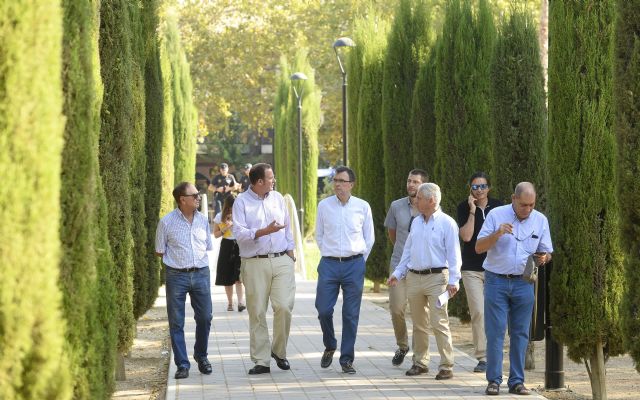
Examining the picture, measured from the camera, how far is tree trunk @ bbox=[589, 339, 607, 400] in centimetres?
1051

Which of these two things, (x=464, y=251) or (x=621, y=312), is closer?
(x=621, y=312)

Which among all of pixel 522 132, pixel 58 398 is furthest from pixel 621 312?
pixel 522 132

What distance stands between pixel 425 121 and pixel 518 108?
4.65 m

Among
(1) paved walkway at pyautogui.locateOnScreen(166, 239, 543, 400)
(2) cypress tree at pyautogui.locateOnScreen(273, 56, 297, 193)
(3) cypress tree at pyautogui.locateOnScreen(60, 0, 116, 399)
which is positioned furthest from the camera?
(2) cypress tree at pyautogui.locateOnScreen(273, 56, 297, 193)

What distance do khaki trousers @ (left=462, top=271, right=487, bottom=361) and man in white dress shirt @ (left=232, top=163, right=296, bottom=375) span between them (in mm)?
1886

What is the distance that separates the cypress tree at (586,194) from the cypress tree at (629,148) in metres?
1.92

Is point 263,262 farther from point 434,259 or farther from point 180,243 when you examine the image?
point 434,259

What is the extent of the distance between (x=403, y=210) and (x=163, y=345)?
472 cm

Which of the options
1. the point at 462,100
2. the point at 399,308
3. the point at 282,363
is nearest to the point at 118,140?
the point at 282,363

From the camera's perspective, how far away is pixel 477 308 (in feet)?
40.5

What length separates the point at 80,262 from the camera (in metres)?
5.97

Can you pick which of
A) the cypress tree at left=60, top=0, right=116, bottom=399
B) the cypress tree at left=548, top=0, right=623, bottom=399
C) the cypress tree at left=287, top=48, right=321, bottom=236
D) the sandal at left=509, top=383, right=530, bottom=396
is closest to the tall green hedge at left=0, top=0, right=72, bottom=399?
the cypress tree at left=60, top=0, right=116, bottom=399

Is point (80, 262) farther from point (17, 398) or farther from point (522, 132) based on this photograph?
point (522, 132)

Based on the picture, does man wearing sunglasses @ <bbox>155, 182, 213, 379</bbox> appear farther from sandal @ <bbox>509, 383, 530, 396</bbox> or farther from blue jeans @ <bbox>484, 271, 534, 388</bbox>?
sandal @ <bbox>509, 383, 530, 396</bbox>
